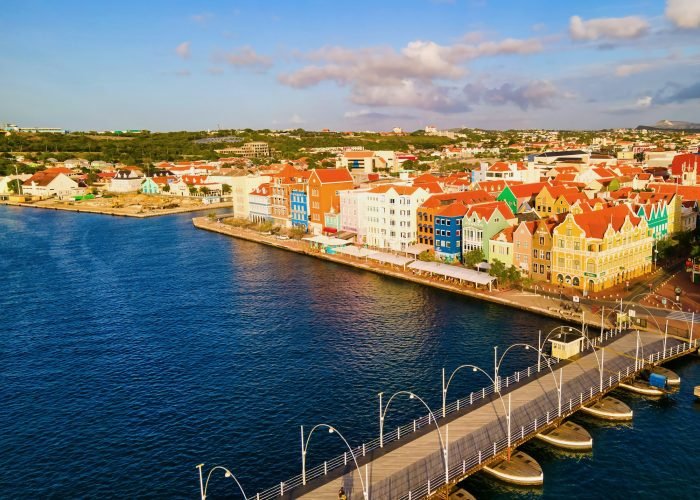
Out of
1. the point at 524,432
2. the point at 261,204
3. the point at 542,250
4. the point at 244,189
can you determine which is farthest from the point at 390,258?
the point at 244,189

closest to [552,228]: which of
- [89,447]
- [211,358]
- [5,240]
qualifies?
[211,358]

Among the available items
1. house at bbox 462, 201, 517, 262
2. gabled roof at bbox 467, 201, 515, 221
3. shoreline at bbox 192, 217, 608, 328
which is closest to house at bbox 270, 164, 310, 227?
shoreline at bbox 192, 217, 608, 328

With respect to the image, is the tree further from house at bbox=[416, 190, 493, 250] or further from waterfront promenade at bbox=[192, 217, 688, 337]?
house at bbox=[416, 190, 493, 250]

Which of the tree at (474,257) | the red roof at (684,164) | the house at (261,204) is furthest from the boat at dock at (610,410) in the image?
the house at (261,204)

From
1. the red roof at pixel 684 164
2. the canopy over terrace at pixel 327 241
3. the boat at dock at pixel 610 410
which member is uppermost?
the red roof at pixel 684 164

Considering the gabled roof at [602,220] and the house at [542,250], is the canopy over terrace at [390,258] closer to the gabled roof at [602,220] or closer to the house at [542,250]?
the house at [542,250]
